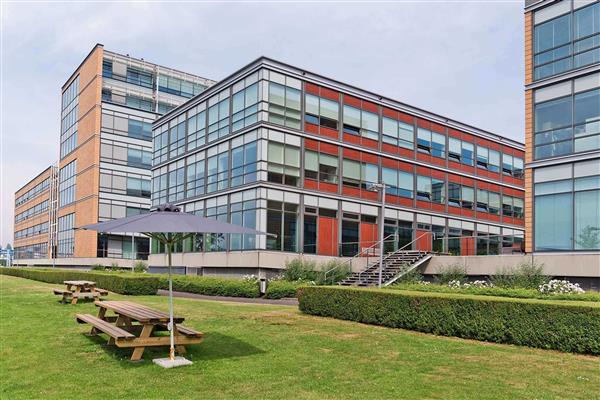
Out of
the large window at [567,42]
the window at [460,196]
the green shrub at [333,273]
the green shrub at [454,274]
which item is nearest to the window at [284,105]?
the green shrub at [333,273]

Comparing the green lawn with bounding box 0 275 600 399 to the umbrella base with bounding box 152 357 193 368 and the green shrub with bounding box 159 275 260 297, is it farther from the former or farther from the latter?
the green shrub with bounding box 159 275 260 297

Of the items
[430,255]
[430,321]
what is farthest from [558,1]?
[430,321]

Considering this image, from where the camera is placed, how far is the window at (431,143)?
3841cm

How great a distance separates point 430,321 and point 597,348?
Result: 3.51m

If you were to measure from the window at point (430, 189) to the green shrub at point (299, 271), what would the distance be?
13.0m

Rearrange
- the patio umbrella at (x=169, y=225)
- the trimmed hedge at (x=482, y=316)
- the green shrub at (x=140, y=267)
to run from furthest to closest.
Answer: the green shrub at (x=140, y=267), the trimmed hedge at (x=482, y=316), the patio umbrella at (x=169, y=225)

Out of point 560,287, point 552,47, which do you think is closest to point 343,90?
point 552,47

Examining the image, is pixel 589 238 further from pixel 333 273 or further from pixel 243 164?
pixel 243 164

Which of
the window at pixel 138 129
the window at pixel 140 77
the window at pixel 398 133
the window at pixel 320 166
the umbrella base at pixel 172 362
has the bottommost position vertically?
the umbrella base at pixel 172 362

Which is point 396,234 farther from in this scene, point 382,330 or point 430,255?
point 382,330

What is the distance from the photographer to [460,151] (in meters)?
41.0

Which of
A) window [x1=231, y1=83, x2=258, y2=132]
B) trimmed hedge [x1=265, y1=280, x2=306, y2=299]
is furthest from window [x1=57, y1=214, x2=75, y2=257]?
trimmed hedge [x1=265, y1=280, x2=306, y2=299]

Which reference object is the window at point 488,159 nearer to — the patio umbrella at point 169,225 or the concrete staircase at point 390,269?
the concrete staircase at point 390,269

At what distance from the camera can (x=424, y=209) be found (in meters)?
38.2
